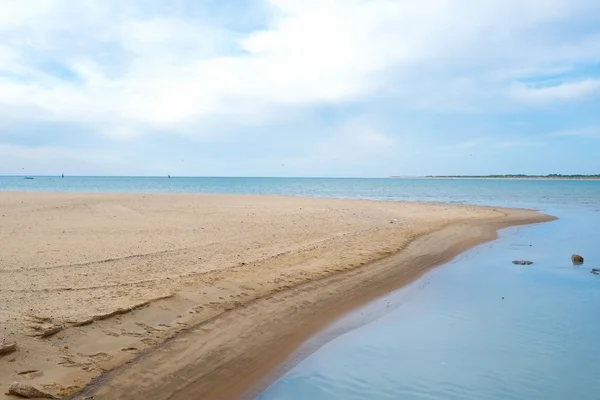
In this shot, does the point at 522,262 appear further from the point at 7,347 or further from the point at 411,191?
the point at 411,191

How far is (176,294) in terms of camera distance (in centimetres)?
831

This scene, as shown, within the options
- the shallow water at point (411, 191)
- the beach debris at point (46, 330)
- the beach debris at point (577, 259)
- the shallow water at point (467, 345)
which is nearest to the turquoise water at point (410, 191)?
the shallow water at point (411, 191)

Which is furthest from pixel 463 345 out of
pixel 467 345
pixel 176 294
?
pixel 176 294

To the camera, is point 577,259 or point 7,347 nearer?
point 7,347

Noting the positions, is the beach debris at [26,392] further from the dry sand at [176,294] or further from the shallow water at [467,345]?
the shallow water at [467,345]

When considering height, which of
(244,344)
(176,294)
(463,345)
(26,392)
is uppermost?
(176,294)

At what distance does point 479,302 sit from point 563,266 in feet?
19.3

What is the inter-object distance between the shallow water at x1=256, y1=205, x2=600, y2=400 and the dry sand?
0.78m

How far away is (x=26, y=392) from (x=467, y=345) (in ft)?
21.4

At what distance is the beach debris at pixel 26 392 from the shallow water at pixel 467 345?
8.45 feet

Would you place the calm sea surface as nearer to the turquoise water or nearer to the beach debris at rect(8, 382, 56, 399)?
the beach debris at rect(8, 382, 56, 399)

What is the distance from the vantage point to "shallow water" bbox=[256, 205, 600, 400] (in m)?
6.30

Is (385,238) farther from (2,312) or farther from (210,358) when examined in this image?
(2,312)

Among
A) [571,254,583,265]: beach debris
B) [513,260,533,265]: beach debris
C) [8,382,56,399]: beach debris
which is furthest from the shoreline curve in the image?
[571,254,583,265]: beach debris
